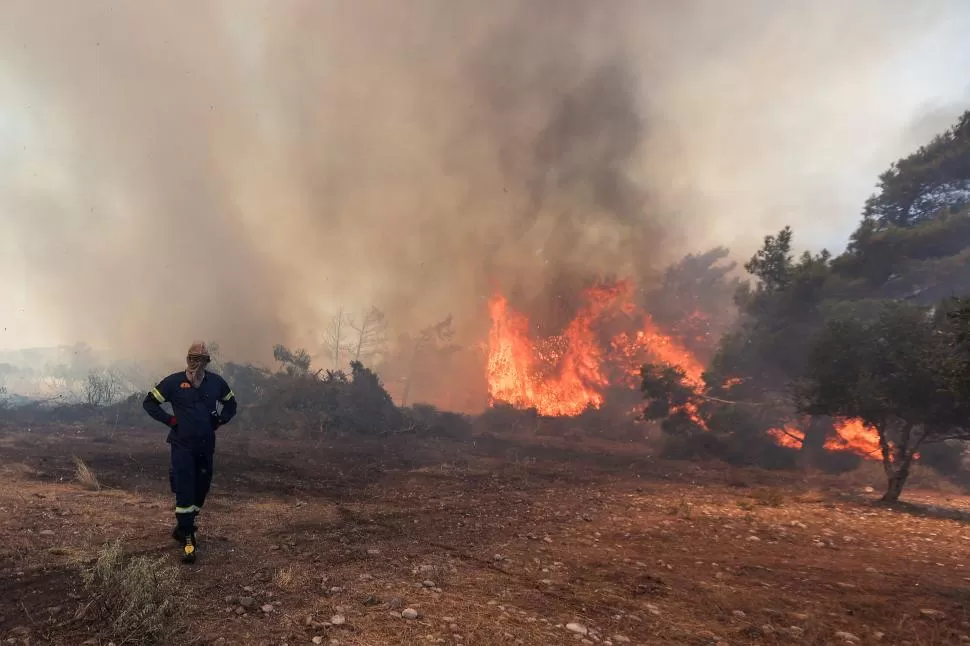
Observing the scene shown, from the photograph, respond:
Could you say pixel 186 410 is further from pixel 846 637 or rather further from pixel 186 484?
pixel 846 637

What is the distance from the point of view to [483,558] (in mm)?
6367

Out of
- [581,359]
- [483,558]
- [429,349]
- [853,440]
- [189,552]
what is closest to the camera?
[189,552]

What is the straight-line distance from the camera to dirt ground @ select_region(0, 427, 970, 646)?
417 cm

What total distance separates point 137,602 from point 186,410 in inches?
108

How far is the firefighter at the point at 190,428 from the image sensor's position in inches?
224

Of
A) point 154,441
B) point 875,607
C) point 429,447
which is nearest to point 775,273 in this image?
point 429,447

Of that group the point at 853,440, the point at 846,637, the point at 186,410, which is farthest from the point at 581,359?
the point at 186,410

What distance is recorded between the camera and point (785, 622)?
4641mm

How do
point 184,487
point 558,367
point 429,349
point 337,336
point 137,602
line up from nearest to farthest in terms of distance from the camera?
point 137,602 → point 184,487 → point 558,367 → point 429,349 → point 337,336

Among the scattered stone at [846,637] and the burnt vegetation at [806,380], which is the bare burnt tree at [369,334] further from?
the scattered stone at [846,637]

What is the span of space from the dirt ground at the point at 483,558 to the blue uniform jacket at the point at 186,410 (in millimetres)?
1457

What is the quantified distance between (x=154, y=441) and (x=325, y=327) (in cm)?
3197

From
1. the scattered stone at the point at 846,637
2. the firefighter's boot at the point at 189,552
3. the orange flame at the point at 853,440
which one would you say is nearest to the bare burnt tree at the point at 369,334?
the orange flame at the point at 853,440

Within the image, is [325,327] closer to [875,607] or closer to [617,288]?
[617,288]
